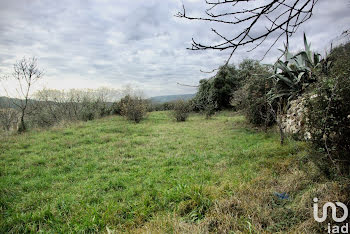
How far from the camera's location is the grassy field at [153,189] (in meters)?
2.29

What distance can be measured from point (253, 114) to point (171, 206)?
6979 millimetres

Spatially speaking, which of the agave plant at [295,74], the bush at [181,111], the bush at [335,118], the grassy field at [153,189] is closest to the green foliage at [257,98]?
the agave plant at [295,74]

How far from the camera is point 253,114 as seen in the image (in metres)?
8.37

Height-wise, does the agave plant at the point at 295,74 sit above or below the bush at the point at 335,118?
above

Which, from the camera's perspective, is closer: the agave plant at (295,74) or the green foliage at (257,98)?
the agave plant at (295,74)

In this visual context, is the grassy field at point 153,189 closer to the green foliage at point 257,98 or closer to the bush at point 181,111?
the green foliage at point 257,98

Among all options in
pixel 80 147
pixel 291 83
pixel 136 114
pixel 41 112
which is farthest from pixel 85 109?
pixel 291 83

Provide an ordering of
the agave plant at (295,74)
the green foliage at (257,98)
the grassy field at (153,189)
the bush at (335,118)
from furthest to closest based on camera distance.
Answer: the green foliage at (257,98)
the agave plant at (295,74)
the bush at (335,118)
the grassy field at (153,189)

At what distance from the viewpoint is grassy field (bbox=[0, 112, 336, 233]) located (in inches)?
90.0

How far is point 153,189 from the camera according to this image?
133 inches

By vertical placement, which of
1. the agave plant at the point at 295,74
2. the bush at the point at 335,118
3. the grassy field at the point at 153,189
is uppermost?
the agave plant at the point at 295,74

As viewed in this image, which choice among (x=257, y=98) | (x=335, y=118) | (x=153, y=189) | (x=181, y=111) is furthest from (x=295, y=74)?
(x=181, y=111)

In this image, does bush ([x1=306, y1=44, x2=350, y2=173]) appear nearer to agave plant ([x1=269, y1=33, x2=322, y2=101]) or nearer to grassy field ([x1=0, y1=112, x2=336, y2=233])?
grassy field ([x1=0, y1=112, x2=336, y2=233])

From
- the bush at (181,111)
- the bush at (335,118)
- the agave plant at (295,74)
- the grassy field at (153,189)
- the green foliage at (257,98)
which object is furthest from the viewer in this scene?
the bush at (181,111)
